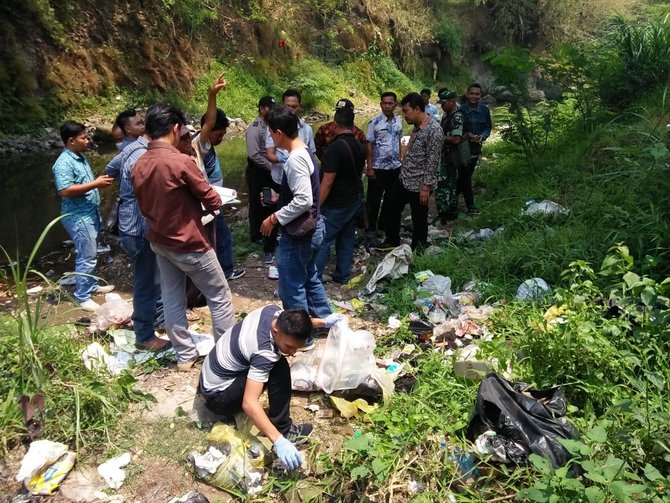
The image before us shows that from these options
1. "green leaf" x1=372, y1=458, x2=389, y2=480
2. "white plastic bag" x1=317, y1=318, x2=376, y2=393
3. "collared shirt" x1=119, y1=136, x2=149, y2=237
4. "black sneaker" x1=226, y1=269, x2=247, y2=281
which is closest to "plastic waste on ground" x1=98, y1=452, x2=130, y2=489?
Result: "white plastic bag" x1=317, y1=318, x2=376, y2=393

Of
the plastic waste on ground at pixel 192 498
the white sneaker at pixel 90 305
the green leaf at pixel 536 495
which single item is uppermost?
the green leaf at pixel 536 495

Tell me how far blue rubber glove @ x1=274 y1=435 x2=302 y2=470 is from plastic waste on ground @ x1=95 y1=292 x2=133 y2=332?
83.8 inches

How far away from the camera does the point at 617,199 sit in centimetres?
473

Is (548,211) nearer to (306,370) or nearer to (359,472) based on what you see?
(306,370)

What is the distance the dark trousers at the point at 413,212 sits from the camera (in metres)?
5.32

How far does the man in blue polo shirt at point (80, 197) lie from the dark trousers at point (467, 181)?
14.3 ft

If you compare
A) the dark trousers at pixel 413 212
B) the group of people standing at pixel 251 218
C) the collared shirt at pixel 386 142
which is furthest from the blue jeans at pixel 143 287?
the collared shirt at pixel 386 142

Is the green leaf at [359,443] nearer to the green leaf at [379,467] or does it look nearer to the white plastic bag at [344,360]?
the green leaf at [379,467]

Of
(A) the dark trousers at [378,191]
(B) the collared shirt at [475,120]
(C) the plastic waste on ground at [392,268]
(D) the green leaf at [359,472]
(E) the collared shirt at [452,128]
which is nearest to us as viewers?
(D) the green leaf at [359,472]

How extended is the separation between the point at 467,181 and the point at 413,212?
171 cm

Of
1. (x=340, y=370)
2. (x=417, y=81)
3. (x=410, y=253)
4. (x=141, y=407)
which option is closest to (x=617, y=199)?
(x=410, y=253)

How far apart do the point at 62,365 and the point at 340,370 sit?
167 cm

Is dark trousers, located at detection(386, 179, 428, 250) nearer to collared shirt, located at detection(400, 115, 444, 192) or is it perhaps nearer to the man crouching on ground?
collared shirt, located at detection(400, 115, 444, 192)

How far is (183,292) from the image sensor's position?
11.4 feet
